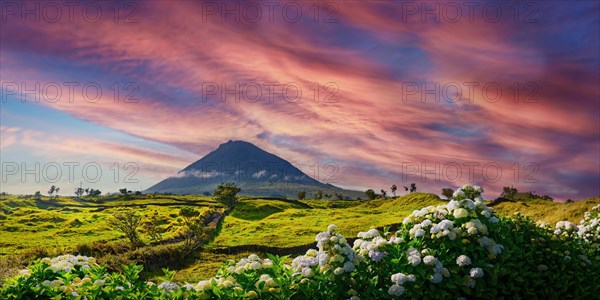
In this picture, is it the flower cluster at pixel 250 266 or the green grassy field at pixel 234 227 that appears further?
the green grassy field at pixel 234 227

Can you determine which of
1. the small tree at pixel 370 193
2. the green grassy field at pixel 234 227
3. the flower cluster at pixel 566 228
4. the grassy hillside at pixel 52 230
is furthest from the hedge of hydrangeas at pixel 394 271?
the small tree at pixel 370 193

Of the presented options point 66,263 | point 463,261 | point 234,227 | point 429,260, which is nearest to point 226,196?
point 234,227

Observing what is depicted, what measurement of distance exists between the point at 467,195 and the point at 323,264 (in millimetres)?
4042

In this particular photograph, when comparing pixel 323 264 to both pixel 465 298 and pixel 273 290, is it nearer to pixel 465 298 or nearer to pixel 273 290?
pixel 273 290

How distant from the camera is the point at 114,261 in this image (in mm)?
33375

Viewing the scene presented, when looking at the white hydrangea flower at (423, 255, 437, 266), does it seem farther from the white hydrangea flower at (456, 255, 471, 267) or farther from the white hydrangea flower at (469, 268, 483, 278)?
the white hydrangea flower at (469, 268, 483, 278)

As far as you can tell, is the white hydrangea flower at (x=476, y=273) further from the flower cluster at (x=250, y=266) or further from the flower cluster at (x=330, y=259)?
the flower cluster at (x=250, y=266)

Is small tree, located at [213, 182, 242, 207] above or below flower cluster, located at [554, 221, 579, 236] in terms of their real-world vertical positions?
below

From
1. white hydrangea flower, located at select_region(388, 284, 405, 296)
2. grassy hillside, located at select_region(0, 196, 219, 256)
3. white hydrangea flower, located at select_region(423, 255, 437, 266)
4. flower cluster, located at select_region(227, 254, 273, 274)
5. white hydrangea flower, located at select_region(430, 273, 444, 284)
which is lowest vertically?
grassy hillside, located at select_region(0, 196, 219, 256)

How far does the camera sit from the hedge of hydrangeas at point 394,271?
859 centimetres

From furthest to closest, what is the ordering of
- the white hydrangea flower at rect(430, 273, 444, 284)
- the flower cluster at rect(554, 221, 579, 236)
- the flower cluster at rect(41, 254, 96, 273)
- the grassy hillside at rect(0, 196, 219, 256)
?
the grassy hillside at rect(0, 196, 219, 256)
the flower cluster at rect(554, 221, 579, 236)
the white hydrangea flower at rect(430, 273, 444, 284)
the flower cluster at rect(41, 254, 96, 273)

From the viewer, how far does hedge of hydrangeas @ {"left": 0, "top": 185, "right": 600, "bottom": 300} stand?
859cm

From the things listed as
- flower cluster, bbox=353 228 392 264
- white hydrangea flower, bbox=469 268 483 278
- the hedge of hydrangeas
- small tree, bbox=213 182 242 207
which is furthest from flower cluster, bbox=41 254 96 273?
small tree, bbox=213 182 242 207

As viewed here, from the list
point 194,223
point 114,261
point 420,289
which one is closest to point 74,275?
point 420,289
